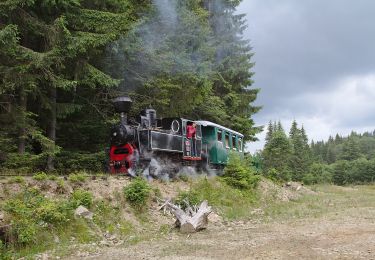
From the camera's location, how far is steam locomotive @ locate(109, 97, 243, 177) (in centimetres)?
1427

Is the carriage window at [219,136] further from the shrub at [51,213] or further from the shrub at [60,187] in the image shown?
the shrub at [51,213]

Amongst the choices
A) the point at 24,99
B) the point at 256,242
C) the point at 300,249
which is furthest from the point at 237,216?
the point at 24,99

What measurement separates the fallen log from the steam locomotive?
276 cm

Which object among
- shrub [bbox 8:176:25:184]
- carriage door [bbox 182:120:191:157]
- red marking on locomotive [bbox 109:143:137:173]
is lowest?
shrub [bbox 8:176:25:184]

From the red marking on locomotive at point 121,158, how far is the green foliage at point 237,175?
5.51 metres

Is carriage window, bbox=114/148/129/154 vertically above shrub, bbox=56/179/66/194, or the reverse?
carriage window, bbox=114/148/129/154

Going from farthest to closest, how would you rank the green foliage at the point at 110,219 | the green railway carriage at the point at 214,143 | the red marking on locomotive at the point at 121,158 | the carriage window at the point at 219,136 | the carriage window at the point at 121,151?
the carriage window at the point at 219,136 < the green railway carriage at the point at 214,143 < the carriage window at the point at 121,151 < the red marking on locomotive at the point at 121,158 < the green foliage at the point at 110,219

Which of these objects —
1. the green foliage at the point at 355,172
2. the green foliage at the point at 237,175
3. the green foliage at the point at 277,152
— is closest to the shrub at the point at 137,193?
the green foliage at the point at 237,175

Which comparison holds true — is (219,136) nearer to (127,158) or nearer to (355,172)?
(127,158)

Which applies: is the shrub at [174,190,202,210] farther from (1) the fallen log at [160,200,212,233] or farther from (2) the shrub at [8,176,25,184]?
(2) the shrub at [8,176,25,184]

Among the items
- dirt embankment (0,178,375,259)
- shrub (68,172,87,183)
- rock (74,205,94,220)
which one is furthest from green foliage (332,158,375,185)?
rock (74,205,94,220)

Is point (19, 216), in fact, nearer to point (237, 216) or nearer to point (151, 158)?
point (151, 158)

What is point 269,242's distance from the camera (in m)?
9.30

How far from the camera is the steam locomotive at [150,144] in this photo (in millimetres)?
14273
